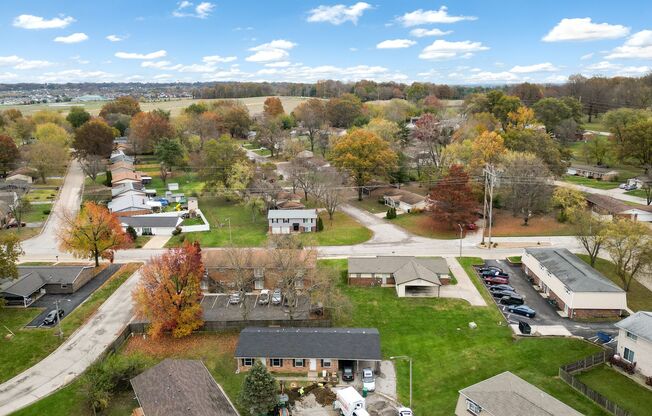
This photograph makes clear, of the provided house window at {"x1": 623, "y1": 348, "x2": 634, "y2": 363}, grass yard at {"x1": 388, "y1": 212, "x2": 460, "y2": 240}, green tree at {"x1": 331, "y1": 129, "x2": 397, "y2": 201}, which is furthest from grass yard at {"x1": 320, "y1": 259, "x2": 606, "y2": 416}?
green tree at {"x1": 331, "y1": 129, "x2": 397, "y2": 201}

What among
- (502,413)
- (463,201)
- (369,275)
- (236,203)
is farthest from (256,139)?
(502,413)

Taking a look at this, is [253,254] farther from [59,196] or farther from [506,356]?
[59,196]

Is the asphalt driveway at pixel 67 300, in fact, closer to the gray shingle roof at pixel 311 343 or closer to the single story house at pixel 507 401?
the gray shingle roof at pixel 311 343

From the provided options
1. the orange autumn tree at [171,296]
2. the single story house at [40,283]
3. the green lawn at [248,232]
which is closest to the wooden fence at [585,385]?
the orange autumn tree at [171,296]

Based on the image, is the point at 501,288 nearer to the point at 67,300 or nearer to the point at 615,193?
the point at 67,300

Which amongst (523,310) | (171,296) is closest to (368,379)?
(171,296)

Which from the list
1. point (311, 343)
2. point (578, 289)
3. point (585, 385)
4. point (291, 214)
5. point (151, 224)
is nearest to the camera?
point (585, 385)
